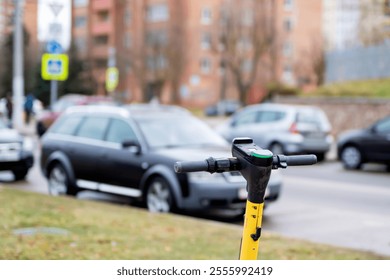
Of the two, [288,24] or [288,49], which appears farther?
[288,24]

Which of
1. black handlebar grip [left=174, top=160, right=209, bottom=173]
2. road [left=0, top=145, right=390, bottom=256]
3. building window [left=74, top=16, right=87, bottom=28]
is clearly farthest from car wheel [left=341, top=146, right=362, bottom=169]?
building window [left=74, top=16, right=87, bottom=28]

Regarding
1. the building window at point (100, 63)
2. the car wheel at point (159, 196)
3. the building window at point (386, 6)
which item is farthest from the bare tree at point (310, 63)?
the car wheel at point (159, 196)

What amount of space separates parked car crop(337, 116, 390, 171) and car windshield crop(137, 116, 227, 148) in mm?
7820

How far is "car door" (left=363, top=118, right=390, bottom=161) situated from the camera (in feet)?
56.8

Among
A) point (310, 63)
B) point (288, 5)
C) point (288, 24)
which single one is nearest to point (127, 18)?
point (310, 63)

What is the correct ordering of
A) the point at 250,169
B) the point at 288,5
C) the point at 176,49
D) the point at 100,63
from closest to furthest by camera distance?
1. the point at 250,169
2. the point at 176,49
3. the point at 100,63
4. the point at 288,5

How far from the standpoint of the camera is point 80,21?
51.6 metres

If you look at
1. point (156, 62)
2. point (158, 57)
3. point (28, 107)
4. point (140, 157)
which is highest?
point (140, 157)

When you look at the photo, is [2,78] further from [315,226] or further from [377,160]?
[315,226]

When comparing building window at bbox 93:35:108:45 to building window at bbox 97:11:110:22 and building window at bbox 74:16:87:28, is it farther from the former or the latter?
building window at bbox 74:16:87:28

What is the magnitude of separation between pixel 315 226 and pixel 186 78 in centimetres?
5764

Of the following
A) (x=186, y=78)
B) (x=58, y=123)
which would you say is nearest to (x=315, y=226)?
(x=58, y=123)

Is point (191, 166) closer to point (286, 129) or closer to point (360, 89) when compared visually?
point (286, 129)

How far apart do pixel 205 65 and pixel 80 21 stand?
64.7ft
